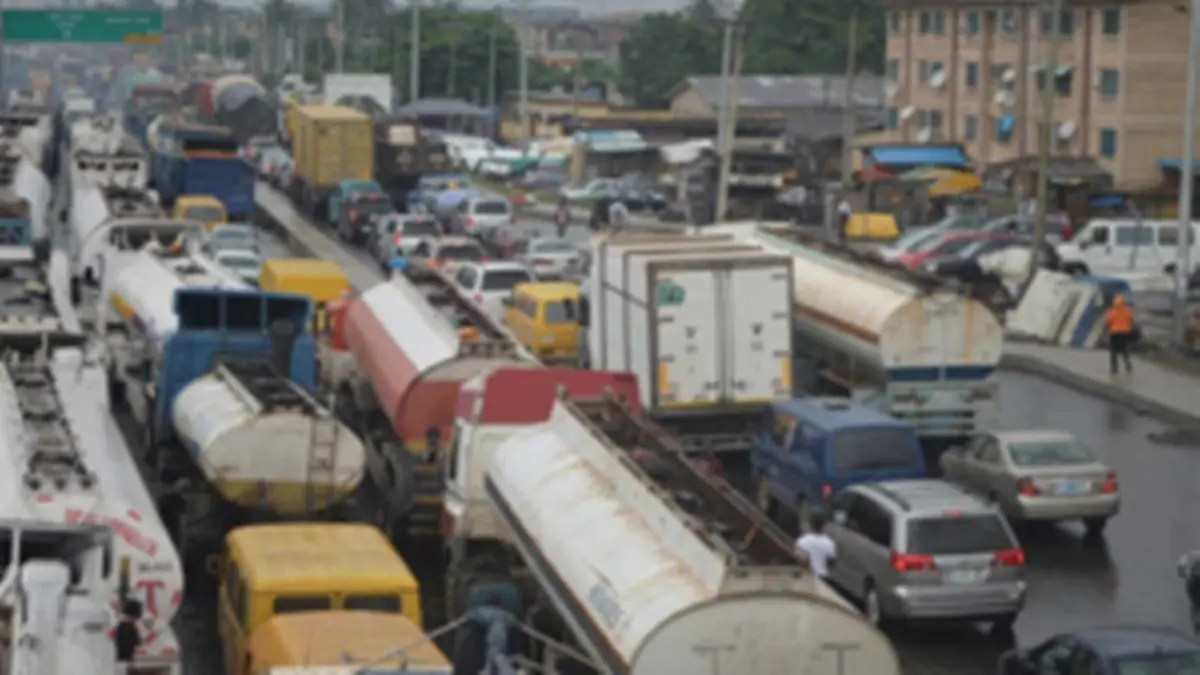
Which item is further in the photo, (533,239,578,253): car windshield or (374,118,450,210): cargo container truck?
(374,118,450,210): cargo container truck

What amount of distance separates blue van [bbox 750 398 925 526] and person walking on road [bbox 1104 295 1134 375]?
12.9 m

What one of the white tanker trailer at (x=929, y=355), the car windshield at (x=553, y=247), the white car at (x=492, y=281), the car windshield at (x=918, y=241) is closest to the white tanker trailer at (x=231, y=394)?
the white car at (x=492, y=281)

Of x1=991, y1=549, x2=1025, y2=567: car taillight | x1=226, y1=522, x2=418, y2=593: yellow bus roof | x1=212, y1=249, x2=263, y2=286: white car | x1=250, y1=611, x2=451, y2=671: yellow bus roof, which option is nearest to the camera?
x1=250, y1=611, x2=451, y2=671: yellow bus roof

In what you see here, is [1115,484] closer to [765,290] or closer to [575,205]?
[765,290]

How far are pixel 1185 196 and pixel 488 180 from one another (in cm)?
5954

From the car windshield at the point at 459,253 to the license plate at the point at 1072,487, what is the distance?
26.1 meters

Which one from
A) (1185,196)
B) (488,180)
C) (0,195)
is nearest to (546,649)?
(1185,196)

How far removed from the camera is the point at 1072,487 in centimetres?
2839

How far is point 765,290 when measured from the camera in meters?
32.0

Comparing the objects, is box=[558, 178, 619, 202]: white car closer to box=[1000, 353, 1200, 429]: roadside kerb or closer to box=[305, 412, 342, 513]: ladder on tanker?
box=[1000, 353, 1200, 429]: roadside kerb

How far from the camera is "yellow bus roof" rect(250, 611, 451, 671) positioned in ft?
61.0

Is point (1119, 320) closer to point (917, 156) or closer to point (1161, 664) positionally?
point (1161, 664)

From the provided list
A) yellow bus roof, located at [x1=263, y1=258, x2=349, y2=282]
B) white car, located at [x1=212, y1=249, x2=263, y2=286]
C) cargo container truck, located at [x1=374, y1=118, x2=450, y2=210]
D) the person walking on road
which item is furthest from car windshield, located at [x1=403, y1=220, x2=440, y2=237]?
the person walking on road

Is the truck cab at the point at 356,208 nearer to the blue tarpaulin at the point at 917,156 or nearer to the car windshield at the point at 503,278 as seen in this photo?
the blue tarpaulin at the point at 917,156
